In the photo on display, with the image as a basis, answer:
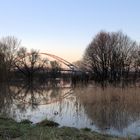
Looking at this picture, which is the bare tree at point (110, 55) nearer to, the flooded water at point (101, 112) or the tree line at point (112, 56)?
the tree line at point (112, 56)

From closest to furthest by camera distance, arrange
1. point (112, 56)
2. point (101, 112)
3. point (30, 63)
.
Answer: point (101, 112) < point (112, 56) < point (30, 63)

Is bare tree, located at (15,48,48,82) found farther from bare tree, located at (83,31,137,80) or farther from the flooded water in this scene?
the flooded water

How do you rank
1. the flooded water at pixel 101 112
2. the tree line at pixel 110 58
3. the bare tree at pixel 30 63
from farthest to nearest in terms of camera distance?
the bare tree at pixel 30 63
the tree line at pixel 110 58
the flooded water at pixel 101 112

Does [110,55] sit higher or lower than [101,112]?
higher

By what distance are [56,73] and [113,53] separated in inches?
1780

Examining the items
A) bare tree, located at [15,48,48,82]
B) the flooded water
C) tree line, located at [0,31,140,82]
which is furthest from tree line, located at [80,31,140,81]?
the flooded water

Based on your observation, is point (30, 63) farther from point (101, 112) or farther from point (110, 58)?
point (101, 112)

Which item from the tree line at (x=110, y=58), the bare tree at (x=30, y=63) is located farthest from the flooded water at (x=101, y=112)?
the bare tree at (x=30, y=63)

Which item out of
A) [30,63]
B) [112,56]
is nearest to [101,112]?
[112,56]

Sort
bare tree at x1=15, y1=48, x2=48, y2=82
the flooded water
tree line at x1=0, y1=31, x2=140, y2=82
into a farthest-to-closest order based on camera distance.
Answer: bare tree at x1=15, y1=48, x2=48, y2=82 → tree line at x1=0, y1=31, x2=140, y2=82 → the flooded water

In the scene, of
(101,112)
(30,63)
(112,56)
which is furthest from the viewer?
(30,63)

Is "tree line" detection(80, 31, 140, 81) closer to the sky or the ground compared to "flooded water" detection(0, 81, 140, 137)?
closer to the sky

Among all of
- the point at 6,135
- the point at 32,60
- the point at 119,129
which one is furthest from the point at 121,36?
the point at 6,135

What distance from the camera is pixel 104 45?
66.1 metres
